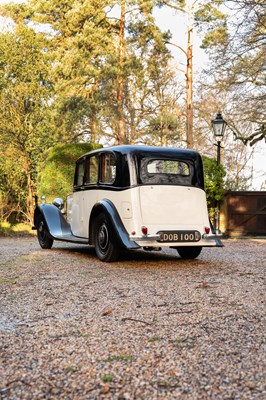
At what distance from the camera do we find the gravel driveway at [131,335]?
7.11ft

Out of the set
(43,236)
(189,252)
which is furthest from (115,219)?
(43,236)

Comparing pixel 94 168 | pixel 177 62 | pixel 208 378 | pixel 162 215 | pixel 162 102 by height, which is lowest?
pixel 208 378

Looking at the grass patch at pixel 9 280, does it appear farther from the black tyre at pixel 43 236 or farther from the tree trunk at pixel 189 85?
the tree trunk at pixel 189 85

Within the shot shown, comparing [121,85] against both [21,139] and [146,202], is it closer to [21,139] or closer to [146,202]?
[21,139]

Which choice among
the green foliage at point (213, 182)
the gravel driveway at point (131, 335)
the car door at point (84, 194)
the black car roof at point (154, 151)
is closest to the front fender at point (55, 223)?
the car door at point (84, 194)

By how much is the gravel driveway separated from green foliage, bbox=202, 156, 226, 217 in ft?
26.3

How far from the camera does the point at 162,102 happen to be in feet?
74.9

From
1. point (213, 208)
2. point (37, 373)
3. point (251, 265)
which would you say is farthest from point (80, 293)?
point (213, 208)

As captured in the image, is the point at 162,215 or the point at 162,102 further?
the point at 162,102

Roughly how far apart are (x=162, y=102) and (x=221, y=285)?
18.9 meters

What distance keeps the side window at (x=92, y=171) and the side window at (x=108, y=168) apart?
241 millimetres

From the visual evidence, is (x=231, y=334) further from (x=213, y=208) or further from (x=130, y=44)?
(x=130, y=44)

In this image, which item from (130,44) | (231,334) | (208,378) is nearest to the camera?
(208,378)

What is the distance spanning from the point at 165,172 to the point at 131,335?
391cm
